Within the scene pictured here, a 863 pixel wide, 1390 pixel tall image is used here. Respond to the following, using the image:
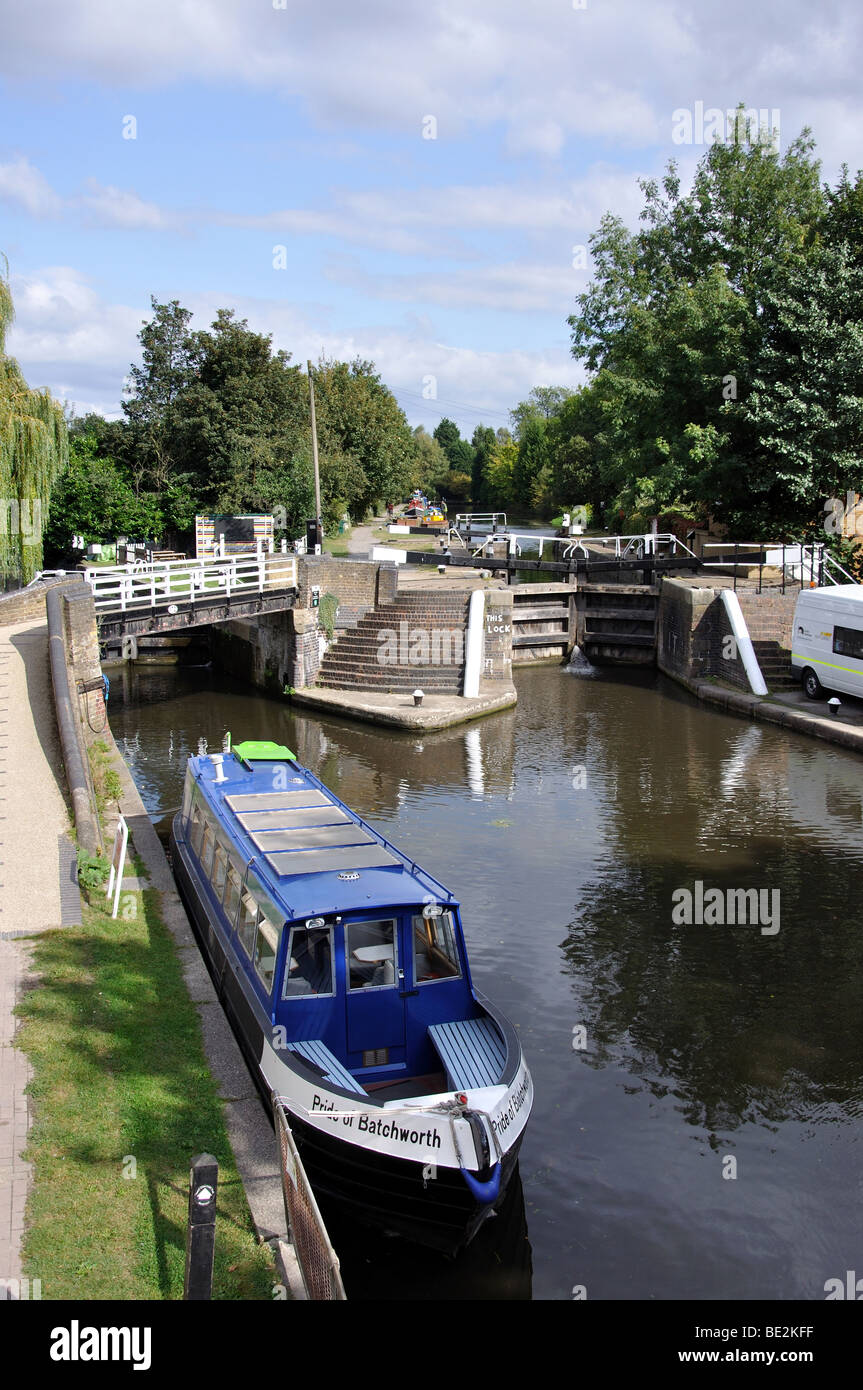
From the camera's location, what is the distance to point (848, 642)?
22219 millimetres

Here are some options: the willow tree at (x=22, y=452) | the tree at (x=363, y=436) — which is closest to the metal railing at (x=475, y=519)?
the tree at (x=363, y=436)

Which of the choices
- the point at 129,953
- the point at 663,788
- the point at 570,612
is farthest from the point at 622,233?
the point at 129,953

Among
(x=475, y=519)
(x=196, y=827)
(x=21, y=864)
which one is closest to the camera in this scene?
(x=21, y=864)

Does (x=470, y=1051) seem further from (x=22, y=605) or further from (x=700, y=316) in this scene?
(x=700, y=316)

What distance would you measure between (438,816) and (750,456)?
19.8 meters

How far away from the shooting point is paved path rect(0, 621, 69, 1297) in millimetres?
6457

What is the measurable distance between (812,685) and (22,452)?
18.5 m

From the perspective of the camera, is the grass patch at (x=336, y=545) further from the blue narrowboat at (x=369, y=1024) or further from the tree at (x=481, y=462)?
the tree at (x=481, y=462)

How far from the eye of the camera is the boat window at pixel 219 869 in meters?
11.0

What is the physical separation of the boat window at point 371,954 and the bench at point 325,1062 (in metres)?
0.54

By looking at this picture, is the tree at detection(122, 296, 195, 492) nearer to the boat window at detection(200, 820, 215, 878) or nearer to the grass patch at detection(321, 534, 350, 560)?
the grass patch at detection(321, 534, 350, 560)
